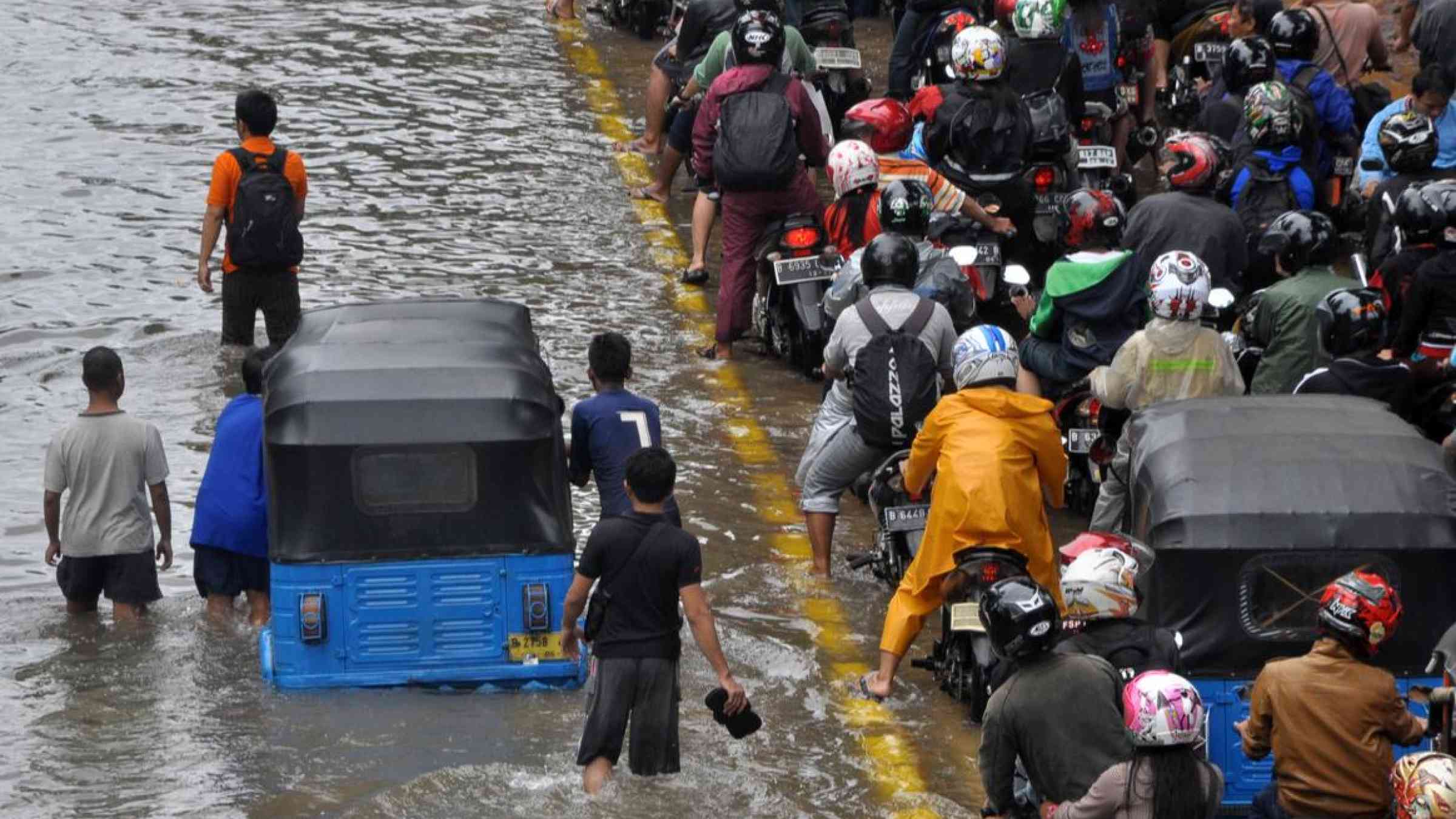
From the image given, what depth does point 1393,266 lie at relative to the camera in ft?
34.6

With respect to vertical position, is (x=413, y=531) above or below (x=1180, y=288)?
below

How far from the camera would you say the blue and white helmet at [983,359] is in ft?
31.4

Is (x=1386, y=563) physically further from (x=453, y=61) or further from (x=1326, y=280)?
(x=453, y=61)

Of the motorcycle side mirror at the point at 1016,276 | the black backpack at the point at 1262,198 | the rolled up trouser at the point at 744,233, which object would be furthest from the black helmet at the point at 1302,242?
the rolled up trouser at the point at 744,233

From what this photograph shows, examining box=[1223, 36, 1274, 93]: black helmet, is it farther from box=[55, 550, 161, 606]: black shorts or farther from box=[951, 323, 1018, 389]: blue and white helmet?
box=[55, 550, 161, 606]: black shorts

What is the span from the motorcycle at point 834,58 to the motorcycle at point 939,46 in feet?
1.34

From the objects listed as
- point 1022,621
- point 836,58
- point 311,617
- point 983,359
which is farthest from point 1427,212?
point 836,58

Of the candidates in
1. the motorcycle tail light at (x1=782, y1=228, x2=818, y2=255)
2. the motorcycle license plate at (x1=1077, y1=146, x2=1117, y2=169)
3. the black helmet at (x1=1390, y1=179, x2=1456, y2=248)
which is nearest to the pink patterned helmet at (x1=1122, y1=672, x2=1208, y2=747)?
the black helmet at (x1=1390, y1=179, x2=1456, y2=248)

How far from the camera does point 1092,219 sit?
1123cm

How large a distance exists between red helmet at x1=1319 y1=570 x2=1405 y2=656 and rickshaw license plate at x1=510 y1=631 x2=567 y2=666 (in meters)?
3.25

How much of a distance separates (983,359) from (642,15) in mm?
12579

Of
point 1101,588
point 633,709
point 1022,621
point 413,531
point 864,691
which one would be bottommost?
point 864,691

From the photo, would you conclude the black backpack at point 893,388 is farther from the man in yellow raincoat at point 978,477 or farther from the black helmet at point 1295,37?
the black helmet at point 1295,37

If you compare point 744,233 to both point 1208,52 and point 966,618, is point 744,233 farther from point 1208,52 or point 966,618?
point 966,618
